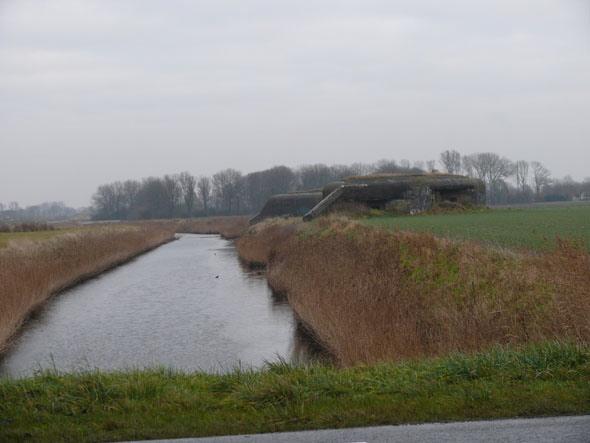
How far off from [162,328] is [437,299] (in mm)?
A: 6470

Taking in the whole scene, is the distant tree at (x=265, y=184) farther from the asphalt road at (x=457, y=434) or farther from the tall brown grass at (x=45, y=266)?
the asphalt road at (x=457, y=434)

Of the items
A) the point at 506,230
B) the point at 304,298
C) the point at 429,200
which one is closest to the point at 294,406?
the point at 304,298

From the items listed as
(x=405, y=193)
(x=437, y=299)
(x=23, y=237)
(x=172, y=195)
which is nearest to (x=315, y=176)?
(x=172, y=195)

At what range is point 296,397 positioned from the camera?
6.05 meters

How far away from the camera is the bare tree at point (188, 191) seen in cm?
10725

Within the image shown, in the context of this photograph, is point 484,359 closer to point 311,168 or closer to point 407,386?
point 407,386

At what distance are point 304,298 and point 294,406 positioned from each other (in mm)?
9629

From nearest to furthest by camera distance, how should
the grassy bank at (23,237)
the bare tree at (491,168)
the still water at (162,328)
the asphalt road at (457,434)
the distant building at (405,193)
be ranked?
the asphalt road at (457,434) → the still water at (162,328) → the grassy bank at (23,237) → the distant building at (405,193) → the bare tree at (491,168)

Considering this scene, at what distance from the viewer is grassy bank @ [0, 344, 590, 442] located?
5.44 m

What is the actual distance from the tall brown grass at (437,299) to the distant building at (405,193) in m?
22.6

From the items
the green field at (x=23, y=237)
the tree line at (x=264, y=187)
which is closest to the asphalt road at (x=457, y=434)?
the green field at (x=23, y=237)

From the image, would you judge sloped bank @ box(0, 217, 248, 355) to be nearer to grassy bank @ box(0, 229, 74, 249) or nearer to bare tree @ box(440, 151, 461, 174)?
grassy bank @ box(0, 229, 74, 249)

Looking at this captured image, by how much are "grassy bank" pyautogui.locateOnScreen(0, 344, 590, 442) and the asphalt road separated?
158 mm

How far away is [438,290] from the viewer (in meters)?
11.8
